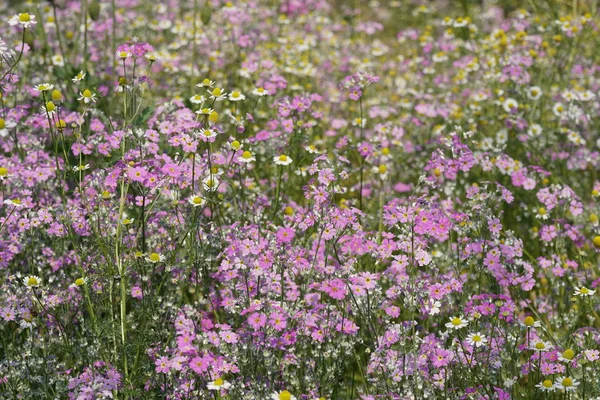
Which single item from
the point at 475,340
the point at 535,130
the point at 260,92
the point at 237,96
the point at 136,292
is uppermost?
the point at 237,96

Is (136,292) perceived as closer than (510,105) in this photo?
Yes

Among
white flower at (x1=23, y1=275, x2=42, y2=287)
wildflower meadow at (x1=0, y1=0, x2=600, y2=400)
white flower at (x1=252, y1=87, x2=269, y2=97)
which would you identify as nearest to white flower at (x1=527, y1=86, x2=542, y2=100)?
wildflower meadow at (x1=0, y1=0, x2=600, y2=400)

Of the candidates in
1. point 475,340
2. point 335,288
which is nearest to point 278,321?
point 335,288

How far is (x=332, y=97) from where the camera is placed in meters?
5.82

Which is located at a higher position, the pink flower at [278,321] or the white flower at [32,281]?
the pink flower at [278,321]

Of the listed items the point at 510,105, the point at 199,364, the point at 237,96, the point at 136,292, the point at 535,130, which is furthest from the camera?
the point at 510,105

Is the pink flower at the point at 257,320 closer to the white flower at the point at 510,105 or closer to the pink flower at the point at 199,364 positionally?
the pink flower at the point at 199,364

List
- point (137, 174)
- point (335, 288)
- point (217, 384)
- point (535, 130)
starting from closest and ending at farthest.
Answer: point (217, 384), point (335, 288), point (137, 174), point (535, 130)

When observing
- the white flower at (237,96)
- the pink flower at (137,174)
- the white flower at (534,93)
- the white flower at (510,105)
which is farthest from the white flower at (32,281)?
the white flower at (534,93)

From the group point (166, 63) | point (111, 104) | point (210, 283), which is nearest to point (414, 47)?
point (166, 63)

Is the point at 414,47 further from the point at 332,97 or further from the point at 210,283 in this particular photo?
the point at 210,283

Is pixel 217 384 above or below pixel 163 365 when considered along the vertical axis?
above

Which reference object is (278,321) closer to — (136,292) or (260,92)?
(136,292)

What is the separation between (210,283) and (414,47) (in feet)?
15.5
